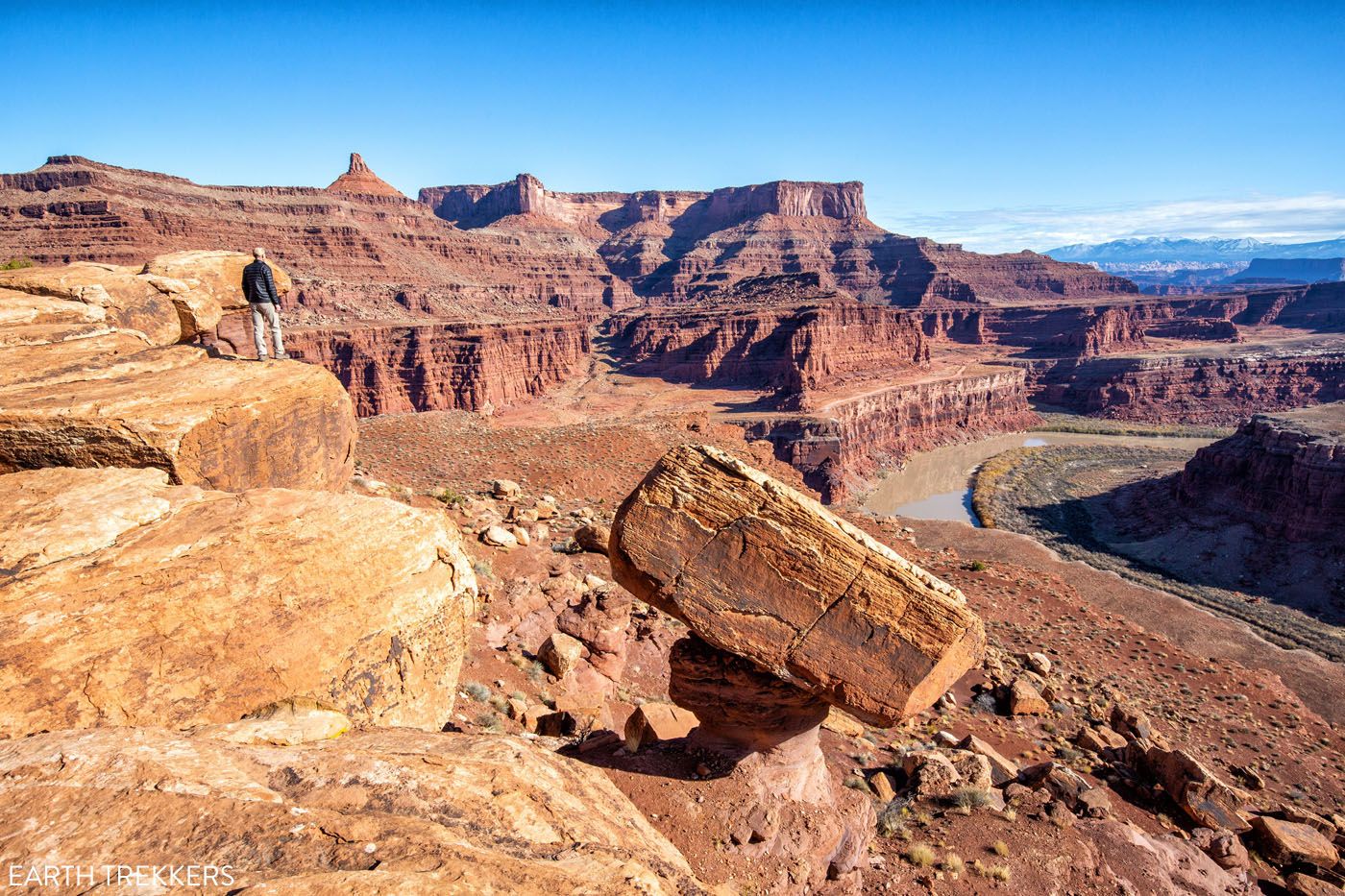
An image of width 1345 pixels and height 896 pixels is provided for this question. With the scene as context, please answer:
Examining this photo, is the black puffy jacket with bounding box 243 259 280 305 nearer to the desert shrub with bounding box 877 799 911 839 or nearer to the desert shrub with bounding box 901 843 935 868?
the desert shrub with bounding box 877 799 911 839

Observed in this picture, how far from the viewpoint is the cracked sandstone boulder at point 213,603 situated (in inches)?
174

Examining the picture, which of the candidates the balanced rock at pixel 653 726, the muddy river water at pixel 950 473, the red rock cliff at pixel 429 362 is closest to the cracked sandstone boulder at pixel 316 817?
the balanced rock at pixel 653 726

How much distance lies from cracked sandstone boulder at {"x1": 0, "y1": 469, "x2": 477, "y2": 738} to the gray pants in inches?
203

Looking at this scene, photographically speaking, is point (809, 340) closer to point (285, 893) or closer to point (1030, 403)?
point (1030, 403)

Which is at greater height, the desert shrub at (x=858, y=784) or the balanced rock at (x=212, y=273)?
the balanced rock at (x=212, y=273)

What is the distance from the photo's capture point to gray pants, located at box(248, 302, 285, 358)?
10648 mm

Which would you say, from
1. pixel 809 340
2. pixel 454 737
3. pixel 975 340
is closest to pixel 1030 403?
pixel 975 340

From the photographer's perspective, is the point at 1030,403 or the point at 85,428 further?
the point at 1030,403

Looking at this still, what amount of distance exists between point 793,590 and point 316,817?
5147mm

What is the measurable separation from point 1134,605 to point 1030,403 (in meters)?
67.6

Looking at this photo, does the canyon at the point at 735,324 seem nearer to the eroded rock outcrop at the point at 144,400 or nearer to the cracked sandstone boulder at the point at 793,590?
the eroded rock outcrop at the point at 144,400

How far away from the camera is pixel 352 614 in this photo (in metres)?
5.47

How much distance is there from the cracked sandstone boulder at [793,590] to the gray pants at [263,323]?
7.74 meters

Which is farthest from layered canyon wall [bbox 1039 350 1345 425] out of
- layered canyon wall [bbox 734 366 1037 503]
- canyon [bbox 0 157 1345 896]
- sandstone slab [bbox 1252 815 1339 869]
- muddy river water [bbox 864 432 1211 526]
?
sandstone slab [bbox 1252 815 1339 869]
